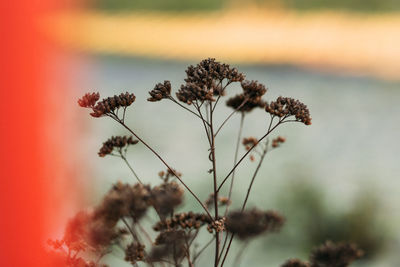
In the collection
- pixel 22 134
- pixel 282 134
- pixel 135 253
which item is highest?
pixel 282 134

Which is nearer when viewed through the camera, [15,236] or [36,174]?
[15,236]

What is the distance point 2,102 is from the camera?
5.06 ft

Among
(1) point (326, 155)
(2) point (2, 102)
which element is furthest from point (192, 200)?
(2) point (2, 102)

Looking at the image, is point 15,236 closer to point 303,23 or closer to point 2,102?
point 2,102

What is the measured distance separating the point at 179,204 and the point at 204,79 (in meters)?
0.22

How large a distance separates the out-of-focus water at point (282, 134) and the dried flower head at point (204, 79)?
3.96 ft

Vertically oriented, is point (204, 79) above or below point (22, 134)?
below

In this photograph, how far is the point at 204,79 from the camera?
20.6 inches

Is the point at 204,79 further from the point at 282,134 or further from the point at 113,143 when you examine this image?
the point at 282,134

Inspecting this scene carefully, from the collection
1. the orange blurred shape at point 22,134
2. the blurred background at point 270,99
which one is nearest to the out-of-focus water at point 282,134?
the blurred background at point 270,99

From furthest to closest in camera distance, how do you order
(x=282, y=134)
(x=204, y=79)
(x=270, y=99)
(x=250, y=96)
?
(x=270, y=99) → (x=282, y=134) → (x=250, y=96) → (x=204, y=79)

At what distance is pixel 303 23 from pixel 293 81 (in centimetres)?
26

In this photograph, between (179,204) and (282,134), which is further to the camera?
(282,134)

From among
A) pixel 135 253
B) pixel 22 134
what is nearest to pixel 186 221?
pixel 135 253
